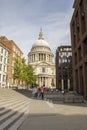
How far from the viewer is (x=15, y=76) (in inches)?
2087

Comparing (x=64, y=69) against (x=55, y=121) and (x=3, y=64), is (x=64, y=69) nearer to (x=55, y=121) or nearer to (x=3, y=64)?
(x=3, y=64)

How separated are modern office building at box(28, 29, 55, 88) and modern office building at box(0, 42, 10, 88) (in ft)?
209

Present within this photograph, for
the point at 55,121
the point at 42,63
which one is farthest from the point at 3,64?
the point at 42,63

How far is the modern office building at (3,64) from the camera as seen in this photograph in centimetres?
5600

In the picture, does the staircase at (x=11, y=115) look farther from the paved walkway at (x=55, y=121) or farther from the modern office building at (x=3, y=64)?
the modern office building at (x=3, y=64)

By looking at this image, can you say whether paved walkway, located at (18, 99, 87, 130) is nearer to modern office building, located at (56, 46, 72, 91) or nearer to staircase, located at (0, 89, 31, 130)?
staircase, located at (0, 89, 31, 130)

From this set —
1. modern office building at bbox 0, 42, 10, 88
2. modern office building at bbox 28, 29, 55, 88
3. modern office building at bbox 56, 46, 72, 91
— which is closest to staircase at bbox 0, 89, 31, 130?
modern office building at bbox 0, 42, 10, 88

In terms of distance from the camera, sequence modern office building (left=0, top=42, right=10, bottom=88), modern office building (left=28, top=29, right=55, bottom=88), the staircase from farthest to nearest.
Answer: modern office building (left=28, top=29, right=55, bottom=88), modern office building (left=0, top=42, right=10, bottom=88), the staircase

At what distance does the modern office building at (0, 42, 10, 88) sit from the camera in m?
56.0

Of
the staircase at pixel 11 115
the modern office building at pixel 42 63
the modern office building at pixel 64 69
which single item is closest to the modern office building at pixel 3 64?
the modern office building at pixel 64 69

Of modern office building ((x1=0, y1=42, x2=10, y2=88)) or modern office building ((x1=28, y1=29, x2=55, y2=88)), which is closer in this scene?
modern office building ((x1=0, y1=42, x2=10, y2=88))

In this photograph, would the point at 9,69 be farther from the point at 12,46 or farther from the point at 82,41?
the point at 82,41

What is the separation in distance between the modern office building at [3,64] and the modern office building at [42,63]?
63.6 metres

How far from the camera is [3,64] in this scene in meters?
57.9
